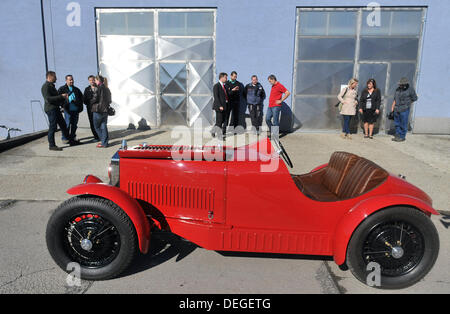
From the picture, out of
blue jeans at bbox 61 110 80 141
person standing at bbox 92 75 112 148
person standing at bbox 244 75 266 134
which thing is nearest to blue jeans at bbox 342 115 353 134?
person standing at bbox 244 75 266 134

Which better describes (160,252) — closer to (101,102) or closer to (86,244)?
(86,244)

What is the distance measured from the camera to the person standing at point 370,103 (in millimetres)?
9352

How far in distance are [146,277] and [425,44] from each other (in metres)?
10.4

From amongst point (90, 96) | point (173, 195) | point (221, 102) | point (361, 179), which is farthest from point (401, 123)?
point (90, 96)

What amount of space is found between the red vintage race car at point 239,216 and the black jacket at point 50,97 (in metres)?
5.27

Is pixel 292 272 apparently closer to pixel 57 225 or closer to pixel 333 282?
pixel 333 282

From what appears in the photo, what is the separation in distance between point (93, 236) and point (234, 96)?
750 centimetres

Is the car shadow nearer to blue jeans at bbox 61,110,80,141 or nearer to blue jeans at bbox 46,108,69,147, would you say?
blue jeans at bbox 46,108,69,147

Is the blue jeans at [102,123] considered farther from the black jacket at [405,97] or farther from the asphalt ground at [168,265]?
the black jacket at [405,97]

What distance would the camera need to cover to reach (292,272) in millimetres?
3297

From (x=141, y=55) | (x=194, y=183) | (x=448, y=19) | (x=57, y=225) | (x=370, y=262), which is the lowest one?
(x=370, y=262)

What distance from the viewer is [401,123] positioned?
30.8 ft

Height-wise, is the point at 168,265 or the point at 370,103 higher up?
the point at 370,103
